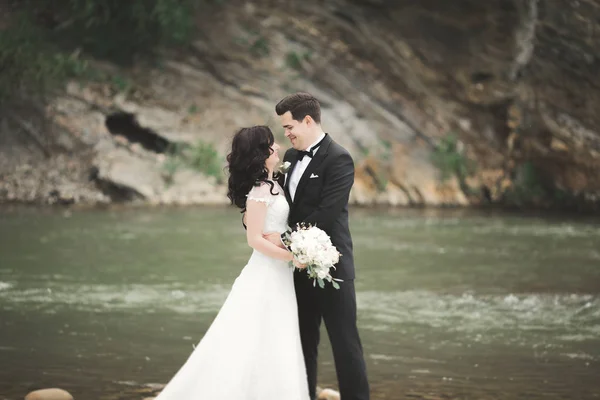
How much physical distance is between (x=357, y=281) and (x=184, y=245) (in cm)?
432

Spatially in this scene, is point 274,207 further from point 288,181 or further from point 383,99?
point 383,99

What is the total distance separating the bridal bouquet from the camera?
5.31 meters

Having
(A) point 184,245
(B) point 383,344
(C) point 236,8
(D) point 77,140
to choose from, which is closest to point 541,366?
(B) point 383,344

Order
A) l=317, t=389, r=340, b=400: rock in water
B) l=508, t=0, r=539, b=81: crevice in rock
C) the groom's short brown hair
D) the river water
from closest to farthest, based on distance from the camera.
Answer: the groom's short brown hair → l=317, t=389, r=340, b=400: rock in water → the river water → l=508, t=0, r=539, b=81: crevice in rock

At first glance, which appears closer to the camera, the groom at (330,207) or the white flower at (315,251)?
the white flower at (315,251)

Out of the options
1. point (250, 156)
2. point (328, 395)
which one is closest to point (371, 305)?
point (328, 395)

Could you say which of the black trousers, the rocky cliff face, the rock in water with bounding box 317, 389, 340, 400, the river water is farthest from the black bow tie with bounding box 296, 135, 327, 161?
the rocky cliff face

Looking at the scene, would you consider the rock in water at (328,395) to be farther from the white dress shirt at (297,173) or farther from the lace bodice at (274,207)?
the white dress shirt at (297,173)

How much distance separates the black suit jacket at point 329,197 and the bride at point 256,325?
13 centimetres

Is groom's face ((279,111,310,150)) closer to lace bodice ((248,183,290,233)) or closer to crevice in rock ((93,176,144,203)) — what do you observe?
lace bodice ((248,183,290,233))

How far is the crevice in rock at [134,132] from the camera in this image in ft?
85.6

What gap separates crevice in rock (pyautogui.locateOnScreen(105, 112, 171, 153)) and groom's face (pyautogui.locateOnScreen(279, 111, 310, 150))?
67.3 ft

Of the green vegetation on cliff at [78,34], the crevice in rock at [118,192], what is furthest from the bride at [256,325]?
the green vegetation on cliff at [78,34]

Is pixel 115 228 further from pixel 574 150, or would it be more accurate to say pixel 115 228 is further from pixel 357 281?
pixel 574 150
